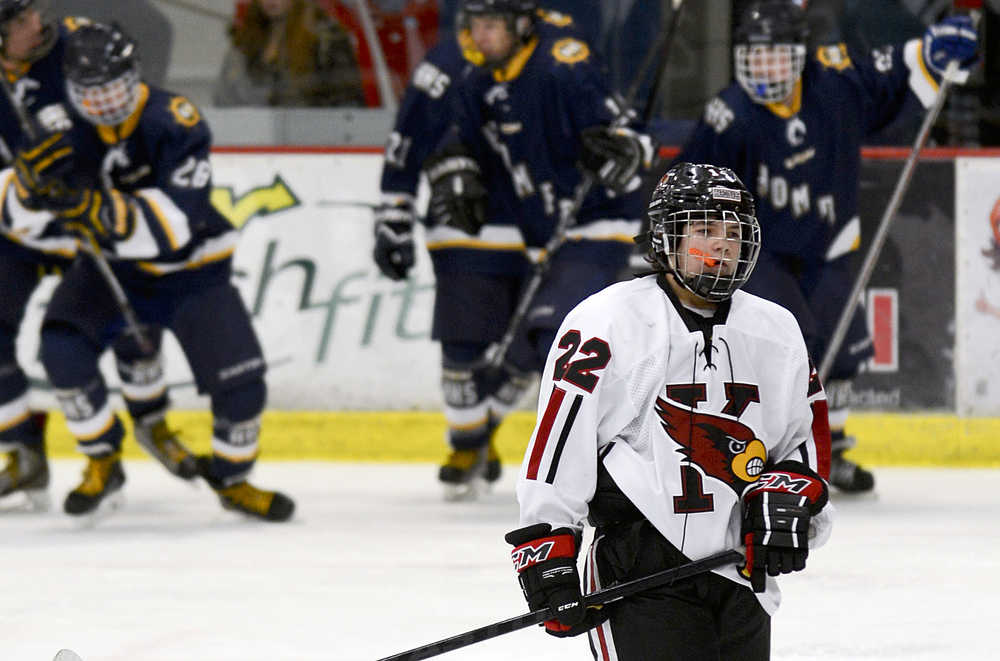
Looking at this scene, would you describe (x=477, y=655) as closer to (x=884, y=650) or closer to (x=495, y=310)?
(x=884, y=650)

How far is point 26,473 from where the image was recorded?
15.4 ft

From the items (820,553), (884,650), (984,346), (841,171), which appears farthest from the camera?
(984,346)

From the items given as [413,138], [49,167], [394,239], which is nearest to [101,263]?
[49,167]

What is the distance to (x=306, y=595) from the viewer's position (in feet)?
11.5

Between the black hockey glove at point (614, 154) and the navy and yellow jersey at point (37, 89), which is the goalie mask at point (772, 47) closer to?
the black hockey glove at point (614, 154)

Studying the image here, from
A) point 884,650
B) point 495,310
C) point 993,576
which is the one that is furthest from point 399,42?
point 884,650

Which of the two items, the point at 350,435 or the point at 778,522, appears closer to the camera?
the point at 778,522

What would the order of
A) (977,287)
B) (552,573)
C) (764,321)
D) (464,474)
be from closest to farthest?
(552,573) < (764,321) < (464,474) < (977,287)

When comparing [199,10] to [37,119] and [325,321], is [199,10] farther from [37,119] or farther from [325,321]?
[37,119]

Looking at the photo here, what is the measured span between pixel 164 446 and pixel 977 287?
2.44 m

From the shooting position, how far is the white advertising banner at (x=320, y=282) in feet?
18.0

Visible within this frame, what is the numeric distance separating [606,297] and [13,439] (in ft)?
9.68

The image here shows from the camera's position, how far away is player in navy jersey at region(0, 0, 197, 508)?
4438 millimetres

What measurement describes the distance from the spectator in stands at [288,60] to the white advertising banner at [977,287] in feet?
6.44
